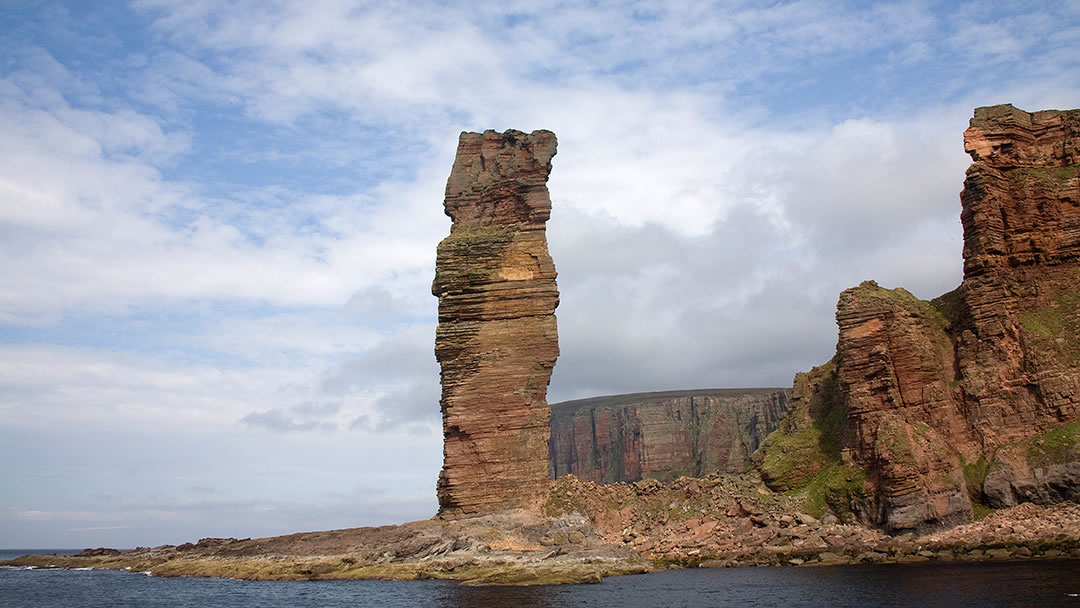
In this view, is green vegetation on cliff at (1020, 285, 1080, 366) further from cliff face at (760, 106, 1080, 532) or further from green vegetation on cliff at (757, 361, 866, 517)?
green vegetation on cliff at (757, 361, 866, 517)

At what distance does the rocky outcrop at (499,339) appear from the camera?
64.9 meters

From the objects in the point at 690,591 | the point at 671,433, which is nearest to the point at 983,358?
the point at 690,591

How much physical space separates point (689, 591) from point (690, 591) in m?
0.05

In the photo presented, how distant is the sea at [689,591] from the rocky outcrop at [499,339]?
10795mm

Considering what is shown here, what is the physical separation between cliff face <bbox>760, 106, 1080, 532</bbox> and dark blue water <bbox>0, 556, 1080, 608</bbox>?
1181 centimetres

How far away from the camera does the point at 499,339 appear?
219ft

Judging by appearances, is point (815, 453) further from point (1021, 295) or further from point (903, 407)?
point (1021, 295)

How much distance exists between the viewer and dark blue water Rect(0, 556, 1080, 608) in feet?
126

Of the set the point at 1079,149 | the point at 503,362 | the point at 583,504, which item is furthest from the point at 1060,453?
the point at 503,362

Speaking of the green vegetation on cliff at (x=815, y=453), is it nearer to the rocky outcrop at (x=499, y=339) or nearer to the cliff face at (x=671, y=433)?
the rocky outcrop at (x=499, y=339)

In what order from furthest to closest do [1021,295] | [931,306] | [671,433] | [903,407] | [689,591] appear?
[671,433], [931,306], [1021,295], [903,407], [689,591]

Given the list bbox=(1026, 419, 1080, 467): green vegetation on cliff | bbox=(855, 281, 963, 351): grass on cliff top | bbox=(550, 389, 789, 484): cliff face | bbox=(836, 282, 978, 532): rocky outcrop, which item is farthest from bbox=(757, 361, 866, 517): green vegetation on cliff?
bbox=(550, 389, 789, 484): cliff face

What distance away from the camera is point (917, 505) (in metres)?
60.5

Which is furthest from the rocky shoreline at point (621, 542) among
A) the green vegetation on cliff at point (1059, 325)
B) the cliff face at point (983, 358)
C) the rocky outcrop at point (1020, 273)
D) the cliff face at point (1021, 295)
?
the green vegetation on cliff at point (1059, 325)
